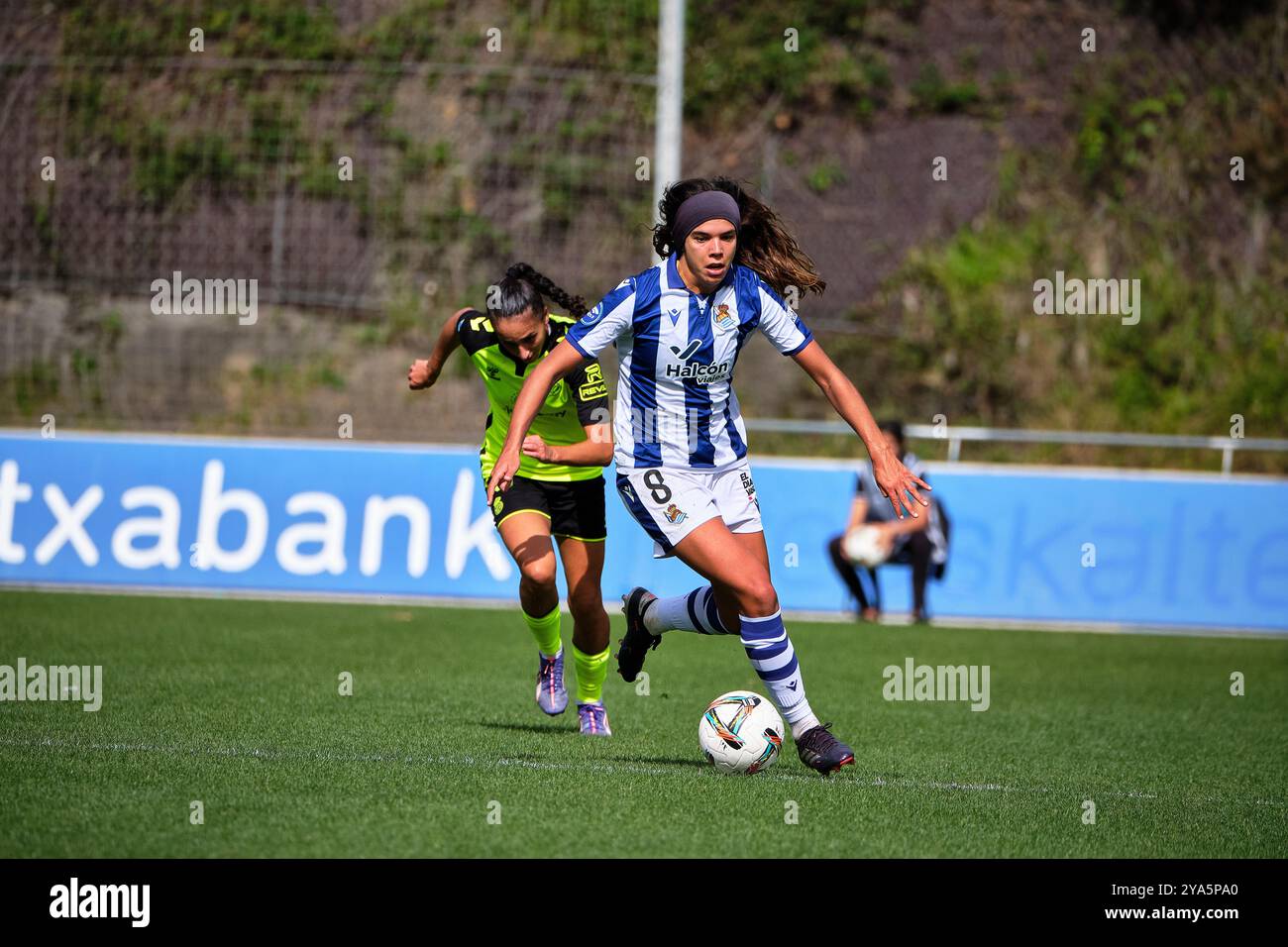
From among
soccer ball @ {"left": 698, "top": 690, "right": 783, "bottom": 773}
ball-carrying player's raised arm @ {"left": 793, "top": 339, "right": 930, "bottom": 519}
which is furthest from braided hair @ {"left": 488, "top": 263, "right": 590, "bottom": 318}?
soccer ball @ {"left": 698, "top": 690, "right": 783, "bottom": 773}

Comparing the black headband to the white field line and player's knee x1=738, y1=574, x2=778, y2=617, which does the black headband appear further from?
the white field line

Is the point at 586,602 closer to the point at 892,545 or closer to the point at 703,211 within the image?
the point at 703,211

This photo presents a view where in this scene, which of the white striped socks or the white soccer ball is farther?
the white soccer ball

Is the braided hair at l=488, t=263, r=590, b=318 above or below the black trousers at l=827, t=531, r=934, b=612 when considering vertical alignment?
above

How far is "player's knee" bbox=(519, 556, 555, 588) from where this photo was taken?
742 cm

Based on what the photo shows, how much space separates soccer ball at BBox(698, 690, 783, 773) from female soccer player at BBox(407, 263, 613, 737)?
1.14 metres

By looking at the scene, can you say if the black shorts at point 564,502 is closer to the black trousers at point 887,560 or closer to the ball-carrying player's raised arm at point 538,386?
the ball-carrying player's raised arm at point 538,386

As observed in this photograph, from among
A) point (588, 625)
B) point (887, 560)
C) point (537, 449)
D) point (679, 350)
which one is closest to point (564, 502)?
point (588, 625)

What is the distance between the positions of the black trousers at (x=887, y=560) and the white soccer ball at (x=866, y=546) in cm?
17

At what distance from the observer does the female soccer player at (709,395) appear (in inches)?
250

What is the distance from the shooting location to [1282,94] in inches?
904

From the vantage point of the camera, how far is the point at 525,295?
734cm

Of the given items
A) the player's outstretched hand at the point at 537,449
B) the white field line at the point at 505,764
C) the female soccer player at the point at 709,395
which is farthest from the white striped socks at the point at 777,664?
the player's outstretched hand at the point at 537,449
